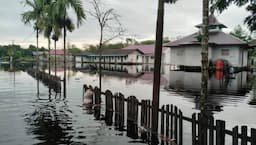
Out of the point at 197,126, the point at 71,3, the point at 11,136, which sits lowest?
the point at 11,136

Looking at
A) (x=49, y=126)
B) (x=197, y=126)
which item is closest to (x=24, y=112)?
(x=49, y=126)

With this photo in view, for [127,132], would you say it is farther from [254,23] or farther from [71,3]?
[71,3]

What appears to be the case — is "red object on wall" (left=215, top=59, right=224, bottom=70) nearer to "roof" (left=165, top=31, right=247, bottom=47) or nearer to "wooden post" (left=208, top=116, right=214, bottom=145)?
"roof" (left=165, top=31, right=247, bottom=47)

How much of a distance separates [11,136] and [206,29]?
7729mm

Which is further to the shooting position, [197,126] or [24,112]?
[24,112]

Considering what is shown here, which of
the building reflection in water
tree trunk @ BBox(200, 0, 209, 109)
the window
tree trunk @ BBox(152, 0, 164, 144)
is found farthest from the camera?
the window

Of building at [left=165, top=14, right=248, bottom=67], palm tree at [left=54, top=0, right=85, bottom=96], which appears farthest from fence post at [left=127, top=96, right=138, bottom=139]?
building at [left=165, top=14, right=248, bottom=67]

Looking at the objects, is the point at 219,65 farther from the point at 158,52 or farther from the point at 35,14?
the point at 158,52

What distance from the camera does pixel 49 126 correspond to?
11930mm

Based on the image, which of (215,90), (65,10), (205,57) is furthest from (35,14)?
(205,57)

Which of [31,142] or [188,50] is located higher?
[188,50]

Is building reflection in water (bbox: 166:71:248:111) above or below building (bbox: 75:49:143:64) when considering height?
below

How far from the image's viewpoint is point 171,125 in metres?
9.28

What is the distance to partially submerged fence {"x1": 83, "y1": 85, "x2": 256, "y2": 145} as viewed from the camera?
22.8ft
